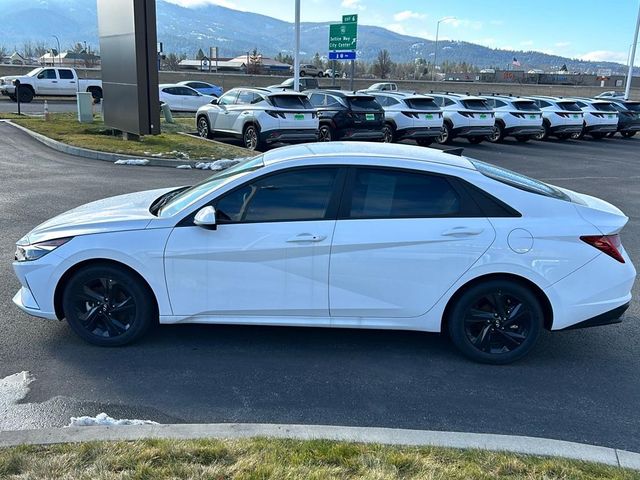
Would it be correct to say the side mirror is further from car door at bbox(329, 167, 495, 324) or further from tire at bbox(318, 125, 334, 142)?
tire at bbox(318, 125, 334, 142)

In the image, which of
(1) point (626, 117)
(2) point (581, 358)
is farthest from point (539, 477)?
(1) point (626, 117)

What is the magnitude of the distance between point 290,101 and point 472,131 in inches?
294

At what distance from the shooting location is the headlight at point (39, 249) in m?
4.42

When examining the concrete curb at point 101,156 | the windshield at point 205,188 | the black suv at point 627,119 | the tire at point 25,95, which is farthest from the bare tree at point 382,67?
the windshield at point 205,188

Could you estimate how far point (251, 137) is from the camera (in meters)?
16.3

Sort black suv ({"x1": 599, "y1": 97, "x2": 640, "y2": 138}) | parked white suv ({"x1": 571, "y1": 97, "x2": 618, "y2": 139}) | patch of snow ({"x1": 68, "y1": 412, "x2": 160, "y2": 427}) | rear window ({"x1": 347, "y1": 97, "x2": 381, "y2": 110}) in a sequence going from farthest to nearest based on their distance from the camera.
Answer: black suv ({"x1": 599, "y1": 97, "x2": 640, "y2": 138}), parked white suv ({"x1": 571, "y1": 97, "x2": 618, "y2": 139}), rear window ({"x1": 347, "y1": 97, "x2": 381, "y2": 110}), patch of snow ({"x1": 68, "y1": 412, "x2": 160, "y2": 427})

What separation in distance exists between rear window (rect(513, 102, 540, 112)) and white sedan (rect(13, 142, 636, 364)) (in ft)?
63.4

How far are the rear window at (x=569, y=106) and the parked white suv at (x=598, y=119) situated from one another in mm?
598

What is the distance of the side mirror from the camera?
4.23 m

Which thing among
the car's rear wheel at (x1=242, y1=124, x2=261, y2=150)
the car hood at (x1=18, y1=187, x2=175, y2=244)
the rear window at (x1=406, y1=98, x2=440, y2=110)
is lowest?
the car's rear wheel at (x1=242, y1=124, x2=261, y2=150)

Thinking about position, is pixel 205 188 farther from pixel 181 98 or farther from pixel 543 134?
pixel 181 98

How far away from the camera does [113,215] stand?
460 cm

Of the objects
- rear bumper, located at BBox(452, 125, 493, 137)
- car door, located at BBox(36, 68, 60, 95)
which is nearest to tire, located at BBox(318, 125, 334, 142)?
rear bumper, located at BBox(452, 125, 493, 137)

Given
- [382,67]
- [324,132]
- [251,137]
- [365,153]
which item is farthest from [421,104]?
[382,67]
